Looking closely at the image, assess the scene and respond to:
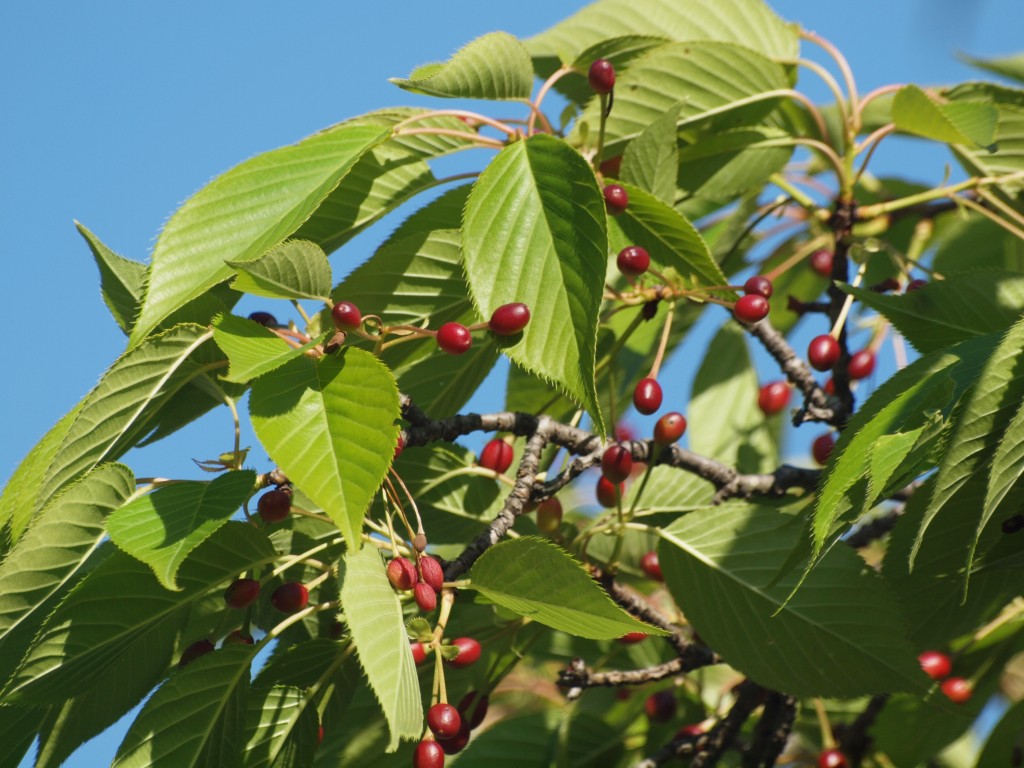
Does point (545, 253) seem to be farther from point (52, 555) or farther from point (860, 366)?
point (860, 366)

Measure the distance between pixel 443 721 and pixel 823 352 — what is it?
44.3 inches

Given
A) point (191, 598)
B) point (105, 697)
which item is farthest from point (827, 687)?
point (105, 697)

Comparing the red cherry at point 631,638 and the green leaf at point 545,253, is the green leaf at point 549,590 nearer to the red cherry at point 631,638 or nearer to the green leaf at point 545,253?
the green leaf at point 545,253

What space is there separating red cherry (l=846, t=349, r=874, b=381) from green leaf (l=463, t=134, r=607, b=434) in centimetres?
99

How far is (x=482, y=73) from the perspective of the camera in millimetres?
2076

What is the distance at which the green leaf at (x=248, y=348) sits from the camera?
1.60 metres

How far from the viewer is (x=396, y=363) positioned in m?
2.18

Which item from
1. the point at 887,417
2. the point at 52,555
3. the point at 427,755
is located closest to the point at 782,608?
the point at 887,417

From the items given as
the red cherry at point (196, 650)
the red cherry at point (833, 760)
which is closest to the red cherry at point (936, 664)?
the red cherry at point (833, 760)

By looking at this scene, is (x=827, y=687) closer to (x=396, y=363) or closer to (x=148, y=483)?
(x=396, y=363)

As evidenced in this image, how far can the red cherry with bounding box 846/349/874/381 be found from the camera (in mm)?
2598

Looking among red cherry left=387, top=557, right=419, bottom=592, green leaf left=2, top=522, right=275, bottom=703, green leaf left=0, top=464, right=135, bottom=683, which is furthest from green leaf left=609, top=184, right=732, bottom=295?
green leaf left=0, top=464, right=135, bottom=683

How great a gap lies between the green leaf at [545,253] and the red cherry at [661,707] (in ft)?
4.24

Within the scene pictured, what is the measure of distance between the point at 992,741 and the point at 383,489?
1.50m
